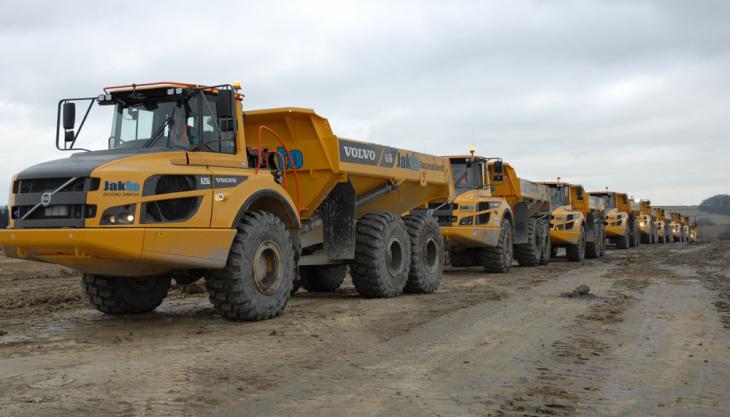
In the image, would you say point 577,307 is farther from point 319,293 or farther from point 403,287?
point 319,293

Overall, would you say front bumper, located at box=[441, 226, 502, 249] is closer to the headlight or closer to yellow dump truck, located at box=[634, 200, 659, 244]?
the headlight

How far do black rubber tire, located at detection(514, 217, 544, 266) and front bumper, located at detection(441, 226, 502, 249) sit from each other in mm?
2813

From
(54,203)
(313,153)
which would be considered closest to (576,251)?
(313,153)

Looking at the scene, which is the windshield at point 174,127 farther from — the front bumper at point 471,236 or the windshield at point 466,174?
the windshield at point 466,174

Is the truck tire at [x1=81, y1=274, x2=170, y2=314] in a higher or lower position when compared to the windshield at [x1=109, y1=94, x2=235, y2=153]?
lower

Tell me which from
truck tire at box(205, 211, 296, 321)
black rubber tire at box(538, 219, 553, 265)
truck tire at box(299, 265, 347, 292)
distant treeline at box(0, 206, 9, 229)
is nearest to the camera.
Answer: truck tire at box(205, 211, 296, 321)

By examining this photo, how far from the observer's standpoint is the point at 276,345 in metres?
6.28

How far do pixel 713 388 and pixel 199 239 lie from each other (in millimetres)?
4465

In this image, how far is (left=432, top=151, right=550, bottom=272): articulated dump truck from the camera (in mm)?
15086

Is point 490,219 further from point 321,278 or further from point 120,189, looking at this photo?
point 120,189

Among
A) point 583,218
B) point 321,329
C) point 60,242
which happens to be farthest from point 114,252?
point 583,218

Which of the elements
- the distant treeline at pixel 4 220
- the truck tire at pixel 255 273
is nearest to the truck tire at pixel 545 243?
the truck tire at pixel 255 273

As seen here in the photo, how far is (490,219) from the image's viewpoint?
50.1ft

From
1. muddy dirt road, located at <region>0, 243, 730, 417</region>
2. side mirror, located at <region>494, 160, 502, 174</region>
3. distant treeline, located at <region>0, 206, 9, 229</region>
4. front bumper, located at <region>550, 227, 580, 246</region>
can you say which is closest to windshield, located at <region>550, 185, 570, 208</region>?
front bumper, located at <region>550, 227, 580, 246</region>
